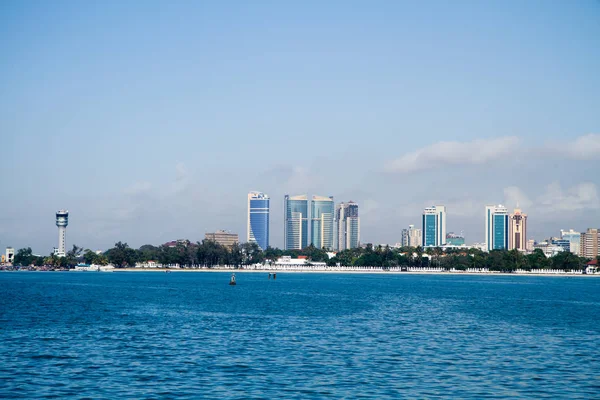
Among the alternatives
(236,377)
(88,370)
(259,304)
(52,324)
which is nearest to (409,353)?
(236,377)

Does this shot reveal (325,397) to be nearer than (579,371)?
Yes

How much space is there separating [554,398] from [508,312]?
4431cm

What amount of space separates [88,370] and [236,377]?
22.0 feet

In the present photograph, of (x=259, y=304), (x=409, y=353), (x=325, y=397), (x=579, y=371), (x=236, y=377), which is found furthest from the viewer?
(x=259, y=304)

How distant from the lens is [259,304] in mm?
79375

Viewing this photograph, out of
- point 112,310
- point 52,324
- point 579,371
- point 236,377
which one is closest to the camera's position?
point 236,377

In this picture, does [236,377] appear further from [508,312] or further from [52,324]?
[508,312]

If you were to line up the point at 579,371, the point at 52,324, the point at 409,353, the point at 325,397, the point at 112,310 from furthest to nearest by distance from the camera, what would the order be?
1. the point at 112,310
2. the point at 52,324
3. the point at 409,353
4. the point at 579,371
5. the point at 325,397

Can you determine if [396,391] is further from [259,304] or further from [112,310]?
[259,304]

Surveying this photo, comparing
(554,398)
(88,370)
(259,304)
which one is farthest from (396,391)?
(259,304)

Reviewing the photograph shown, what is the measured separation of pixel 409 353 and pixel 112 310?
36.0 m

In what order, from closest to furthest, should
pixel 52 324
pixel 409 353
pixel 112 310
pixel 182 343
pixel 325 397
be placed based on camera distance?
pixel 325 397, pixel 409 353, pixel 182 343, pixel 52 324, pixel 112 310

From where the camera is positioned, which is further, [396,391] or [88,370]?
[88,370]

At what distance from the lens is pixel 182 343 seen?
41594 millimetres
